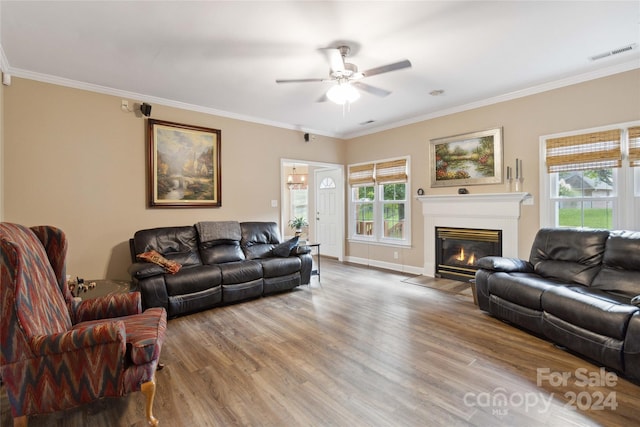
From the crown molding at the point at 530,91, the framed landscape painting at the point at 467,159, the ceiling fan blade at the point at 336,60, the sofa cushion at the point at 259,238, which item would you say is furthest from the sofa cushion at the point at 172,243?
the crown molding at the point at 530,91

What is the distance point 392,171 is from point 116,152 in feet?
14.9

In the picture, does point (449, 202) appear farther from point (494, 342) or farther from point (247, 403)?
point (247, 403)

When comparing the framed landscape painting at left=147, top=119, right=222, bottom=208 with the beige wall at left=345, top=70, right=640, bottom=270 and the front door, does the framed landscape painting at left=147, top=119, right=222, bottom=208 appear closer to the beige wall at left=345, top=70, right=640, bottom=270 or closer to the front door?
the front door

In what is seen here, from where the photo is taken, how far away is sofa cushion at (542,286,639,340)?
2.20 meters

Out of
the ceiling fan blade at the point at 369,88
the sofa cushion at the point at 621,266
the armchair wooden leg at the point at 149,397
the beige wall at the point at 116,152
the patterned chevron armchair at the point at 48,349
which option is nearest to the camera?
the patterned chevron armchair at the point at 48,349

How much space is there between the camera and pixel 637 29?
2.70 m

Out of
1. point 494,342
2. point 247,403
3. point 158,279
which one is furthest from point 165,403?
point 494,342

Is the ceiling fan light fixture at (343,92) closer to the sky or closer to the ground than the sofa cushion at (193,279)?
closer to the sky

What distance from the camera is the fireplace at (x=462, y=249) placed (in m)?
4.61

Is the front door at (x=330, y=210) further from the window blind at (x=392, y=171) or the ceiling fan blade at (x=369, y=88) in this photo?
the ceiling fan blade at (x=369, y=88)

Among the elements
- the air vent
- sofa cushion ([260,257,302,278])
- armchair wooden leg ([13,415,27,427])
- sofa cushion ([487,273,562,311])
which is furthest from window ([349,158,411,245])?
armchair wooden leg ([13,415,27,427])

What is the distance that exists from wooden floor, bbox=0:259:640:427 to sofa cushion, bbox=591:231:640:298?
33.5 inches

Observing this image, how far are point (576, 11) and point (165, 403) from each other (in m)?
4.27

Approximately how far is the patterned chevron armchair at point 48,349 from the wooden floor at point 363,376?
330mm
